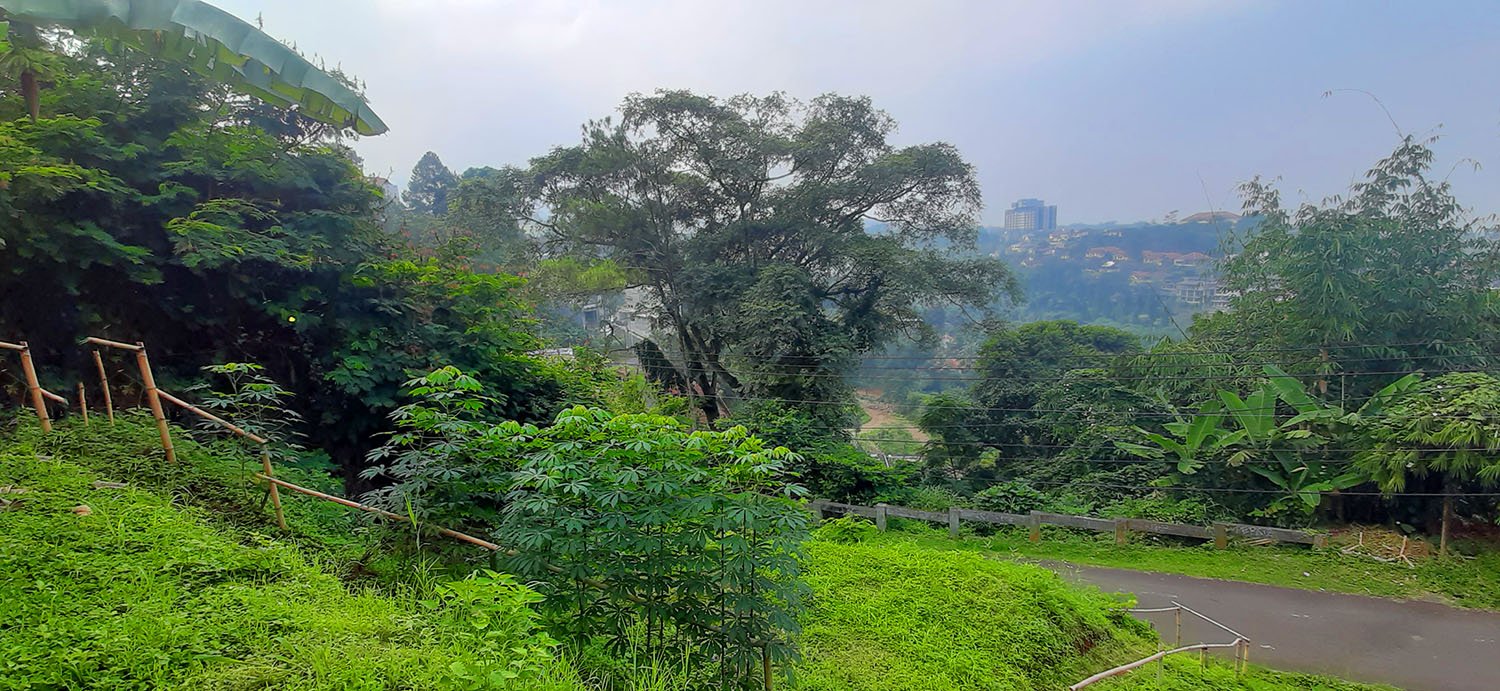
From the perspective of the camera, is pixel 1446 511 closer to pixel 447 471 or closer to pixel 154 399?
pixel 447 471

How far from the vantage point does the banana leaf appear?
4047mm

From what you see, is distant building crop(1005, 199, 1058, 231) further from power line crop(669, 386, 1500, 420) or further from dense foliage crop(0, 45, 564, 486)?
dense foliage crop(0, 45, 564, 486)

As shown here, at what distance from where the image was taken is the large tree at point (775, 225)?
14.9 m

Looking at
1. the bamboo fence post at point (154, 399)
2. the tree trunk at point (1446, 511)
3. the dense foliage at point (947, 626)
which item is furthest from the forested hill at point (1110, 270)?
the bamboo fence post at point (154, 399)

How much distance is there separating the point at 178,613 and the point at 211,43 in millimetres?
4391

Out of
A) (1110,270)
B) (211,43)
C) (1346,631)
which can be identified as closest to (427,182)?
(211,43)

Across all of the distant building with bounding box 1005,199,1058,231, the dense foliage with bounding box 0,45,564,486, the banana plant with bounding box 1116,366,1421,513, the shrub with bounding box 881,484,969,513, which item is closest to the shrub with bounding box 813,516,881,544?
the shrub with bounding box 881,484,969,513

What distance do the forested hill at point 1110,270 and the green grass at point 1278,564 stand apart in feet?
41.3

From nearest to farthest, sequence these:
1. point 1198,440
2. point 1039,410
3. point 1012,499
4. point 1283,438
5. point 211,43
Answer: point 211,43, point 1283,438, point 1198,440, point 1012,499, point 1039,410

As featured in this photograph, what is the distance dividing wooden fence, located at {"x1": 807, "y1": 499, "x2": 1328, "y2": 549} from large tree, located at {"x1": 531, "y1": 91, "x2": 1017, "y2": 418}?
3.72 meters

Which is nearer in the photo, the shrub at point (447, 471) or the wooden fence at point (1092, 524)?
the shrub at point (447, 471)

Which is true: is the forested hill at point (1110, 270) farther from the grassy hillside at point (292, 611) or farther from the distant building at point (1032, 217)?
the grassy hillside at point (292, 611)

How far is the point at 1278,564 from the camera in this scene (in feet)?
29.2

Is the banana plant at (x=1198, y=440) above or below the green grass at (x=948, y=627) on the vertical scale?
above
